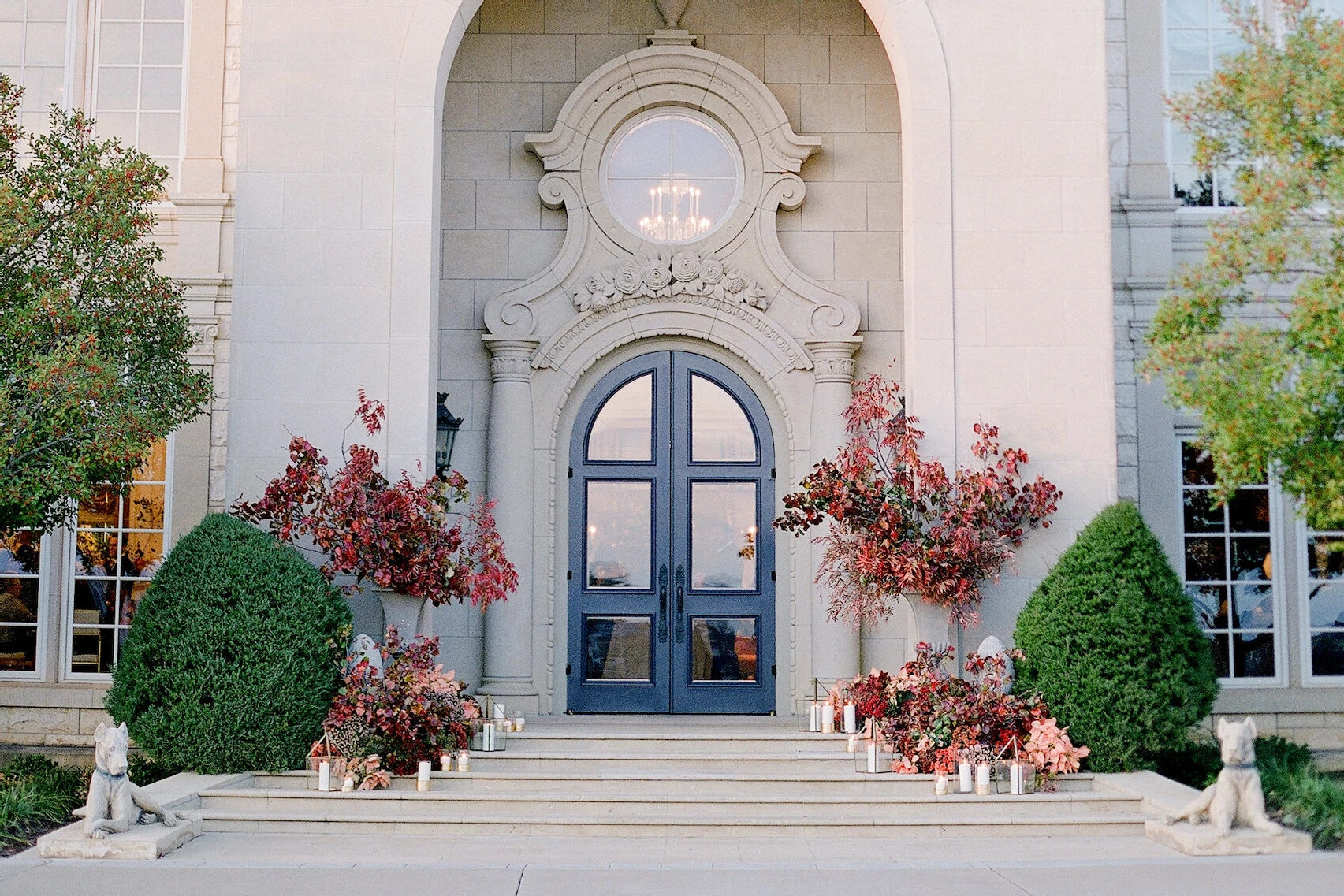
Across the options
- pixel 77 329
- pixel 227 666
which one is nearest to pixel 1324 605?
pixel 227 666

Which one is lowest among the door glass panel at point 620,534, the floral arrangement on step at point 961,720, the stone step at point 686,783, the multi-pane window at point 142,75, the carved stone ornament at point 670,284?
the stone step at point 686,783

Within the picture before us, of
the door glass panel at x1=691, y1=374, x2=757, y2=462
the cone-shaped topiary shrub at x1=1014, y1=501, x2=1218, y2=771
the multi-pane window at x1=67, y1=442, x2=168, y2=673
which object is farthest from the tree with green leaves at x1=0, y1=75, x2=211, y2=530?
the cone-shaped topiary shrub at x1=1014, y1=501, x2=1218, y2=771

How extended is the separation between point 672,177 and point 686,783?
5.52m

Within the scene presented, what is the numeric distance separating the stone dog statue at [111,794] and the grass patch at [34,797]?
776 mm

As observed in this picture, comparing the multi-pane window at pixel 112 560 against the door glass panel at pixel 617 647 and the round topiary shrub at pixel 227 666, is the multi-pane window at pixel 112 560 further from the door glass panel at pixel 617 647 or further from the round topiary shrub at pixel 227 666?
the door glass panel at pixel 617 647

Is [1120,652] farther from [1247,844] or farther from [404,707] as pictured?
[404,707]

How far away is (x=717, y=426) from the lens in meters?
11.3

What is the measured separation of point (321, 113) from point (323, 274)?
1.29 meters

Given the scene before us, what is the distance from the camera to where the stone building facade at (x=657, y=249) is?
9.93m

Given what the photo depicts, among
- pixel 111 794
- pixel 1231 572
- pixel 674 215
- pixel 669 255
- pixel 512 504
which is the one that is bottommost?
pixel 111 794

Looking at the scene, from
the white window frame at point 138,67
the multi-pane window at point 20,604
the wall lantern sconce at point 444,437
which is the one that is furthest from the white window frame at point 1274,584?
the multi-pane window at point 20,604

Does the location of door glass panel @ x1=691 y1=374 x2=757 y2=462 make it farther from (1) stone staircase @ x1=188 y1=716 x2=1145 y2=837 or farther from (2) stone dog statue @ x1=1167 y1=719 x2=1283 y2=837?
(2) stone dog statue @ x1=1167 y1=719 x2=1283 y2=837

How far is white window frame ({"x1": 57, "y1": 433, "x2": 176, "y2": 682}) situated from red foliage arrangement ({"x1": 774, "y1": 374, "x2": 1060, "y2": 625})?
5304 mm

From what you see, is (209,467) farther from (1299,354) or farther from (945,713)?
(1299,354)
